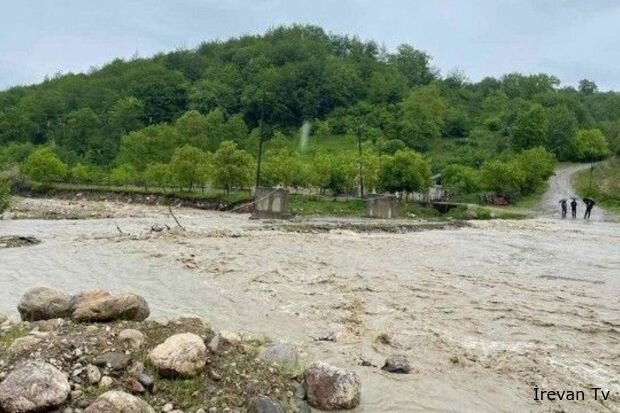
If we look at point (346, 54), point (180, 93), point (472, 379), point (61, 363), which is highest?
point (346, 54)

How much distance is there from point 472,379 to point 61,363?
224 inches

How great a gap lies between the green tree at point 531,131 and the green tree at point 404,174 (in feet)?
158

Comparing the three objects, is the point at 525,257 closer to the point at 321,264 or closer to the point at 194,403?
the point at 321,264

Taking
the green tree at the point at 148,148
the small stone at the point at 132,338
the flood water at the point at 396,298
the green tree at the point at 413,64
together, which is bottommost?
the flood water at the point at 396,298

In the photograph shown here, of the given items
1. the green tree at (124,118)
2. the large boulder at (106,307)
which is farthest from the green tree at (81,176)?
the large boulder at (106,307)

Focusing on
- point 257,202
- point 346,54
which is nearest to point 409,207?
point 257,202

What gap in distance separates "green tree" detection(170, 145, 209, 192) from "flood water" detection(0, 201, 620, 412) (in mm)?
40749

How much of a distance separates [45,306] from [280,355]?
150 inches

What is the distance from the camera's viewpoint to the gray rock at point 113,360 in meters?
7.16

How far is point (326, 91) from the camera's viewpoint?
149125 millimetres

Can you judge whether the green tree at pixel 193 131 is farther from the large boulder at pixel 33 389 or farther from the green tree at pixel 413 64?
the large boulder at pixel 33 389

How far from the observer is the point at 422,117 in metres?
131

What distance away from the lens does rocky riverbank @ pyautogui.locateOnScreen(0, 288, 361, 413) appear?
6.47 m

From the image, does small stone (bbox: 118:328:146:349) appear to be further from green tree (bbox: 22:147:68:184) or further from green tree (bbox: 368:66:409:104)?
green tree (bbox: 368:66:409:104)
